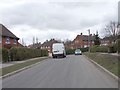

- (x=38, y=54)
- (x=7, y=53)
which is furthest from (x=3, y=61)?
(x=38, y=54)

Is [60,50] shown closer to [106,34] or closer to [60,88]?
[60,88]

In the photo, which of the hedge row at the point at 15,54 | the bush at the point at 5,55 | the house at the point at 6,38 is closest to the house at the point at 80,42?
the house at the point at 6,38

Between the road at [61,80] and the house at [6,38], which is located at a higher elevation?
the house at [6,38]

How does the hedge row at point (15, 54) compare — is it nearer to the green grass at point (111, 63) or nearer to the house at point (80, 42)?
the green grass at point (111, 63)

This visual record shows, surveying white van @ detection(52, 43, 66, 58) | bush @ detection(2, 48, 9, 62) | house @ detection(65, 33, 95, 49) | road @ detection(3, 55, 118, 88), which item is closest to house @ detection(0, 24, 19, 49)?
white van @ detection(52, 43, 66, 58)

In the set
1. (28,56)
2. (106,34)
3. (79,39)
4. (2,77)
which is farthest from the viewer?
(79,39)

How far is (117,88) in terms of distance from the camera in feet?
41.0

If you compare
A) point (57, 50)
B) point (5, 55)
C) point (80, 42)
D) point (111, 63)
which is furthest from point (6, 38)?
point (80, 42)

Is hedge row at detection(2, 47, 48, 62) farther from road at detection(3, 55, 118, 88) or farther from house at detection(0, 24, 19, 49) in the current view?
road at detection(3, 55, 118, 88)

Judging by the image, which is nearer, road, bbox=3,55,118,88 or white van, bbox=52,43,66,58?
road, bbox=3,55,118,88

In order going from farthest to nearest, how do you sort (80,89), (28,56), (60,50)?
1. (60,50)
2. (28,56)
3. (80,89)

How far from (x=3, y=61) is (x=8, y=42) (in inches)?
1084

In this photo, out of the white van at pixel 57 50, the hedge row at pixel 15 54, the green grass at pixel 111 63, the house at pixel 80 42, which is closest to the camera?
the green grass at pixel 111 63

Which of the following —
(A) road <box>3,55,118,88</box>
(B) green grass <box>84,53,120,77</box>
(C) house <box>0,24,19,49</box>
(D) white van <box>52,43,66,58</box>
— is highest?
(C) house <box>0,24,19,49</box>
